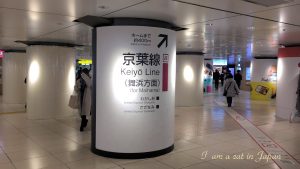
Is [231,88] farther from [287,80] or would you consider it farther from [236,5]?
[236,5]

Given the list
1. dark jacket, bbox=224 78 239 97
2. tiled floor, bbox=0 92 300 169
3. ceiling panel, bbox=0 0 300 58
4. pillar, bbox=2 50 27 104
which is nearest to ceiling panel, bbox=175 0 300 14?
ceiling panel, bbox=0 0 300 58

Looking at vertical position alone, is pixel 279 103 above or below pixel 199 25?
below

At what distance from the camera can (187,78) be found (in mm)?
14039

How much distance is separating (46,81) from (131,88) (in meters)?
5.61

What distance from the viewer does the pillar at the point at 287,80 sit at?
32.4 ft

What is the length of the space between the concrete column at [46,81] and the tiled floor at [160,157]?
593 mm

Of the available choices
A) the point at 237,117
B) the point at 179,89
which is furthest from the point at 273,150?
the point at 179,89

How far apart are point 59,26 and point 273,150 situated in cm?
547

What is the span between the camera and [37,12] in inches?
200

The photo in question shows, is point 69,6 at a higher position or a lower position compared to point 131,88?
higher

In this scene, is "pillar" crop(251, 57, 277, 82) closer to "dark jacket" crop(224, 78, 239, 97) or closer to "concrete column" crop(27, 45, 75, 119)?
"dark jacket" crop(224, 78, 239, 97)

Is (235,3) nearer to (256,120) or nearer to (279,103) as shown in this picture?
(256,120)

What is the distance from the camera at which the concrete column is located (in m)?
10.0

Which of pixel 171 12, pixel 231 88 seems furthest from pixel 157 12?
pixel 231 88
